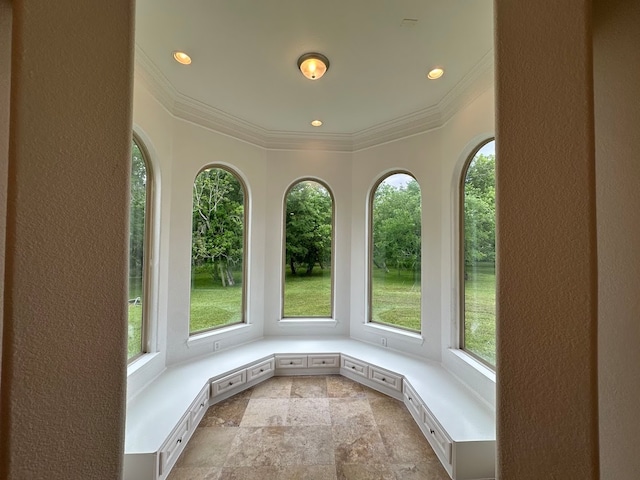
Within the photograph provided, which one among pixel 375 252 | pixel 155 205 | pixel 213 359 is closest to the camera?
pixel 155 205

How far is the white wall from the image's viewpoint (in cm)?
267

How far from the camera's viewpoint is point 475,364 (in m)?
2.41

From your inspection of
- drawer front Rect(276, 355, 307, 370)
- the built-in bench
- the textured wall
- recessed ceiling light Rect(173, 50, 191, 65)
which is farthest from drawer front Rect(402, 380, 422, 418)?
recessed ceiling light Rect(173, 50, 191, 65)

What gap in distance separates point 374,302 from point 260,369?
5.60 feet

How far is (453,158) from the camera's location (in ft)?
9.05

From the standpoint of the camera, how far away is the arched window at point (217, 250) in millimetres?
3139

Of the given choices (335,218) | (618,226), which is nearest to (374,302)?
(335,218)

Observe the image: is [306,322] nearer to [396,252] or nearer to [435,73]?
[396,252]

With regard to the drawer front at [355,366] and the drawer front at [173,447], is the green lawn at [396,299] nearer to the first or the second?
the drawer front at [355,366]

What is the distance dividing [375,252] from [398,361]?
1399 millimetres

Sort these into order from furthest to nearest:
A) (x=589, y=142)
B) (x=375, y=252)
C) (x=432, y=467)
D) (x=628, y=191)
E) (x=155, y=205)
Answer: (x=375, y=252) → (x=155, y=205) → (x=432, y=467) → (x=628, y=191) → (x=589, y=142)

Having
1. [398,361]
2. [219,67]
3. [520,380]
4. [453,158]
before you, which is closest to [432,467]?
[398,361]

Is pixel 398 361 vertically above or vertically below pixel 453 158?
below

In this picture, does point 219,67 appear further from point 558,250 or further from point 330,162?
point 558,250
